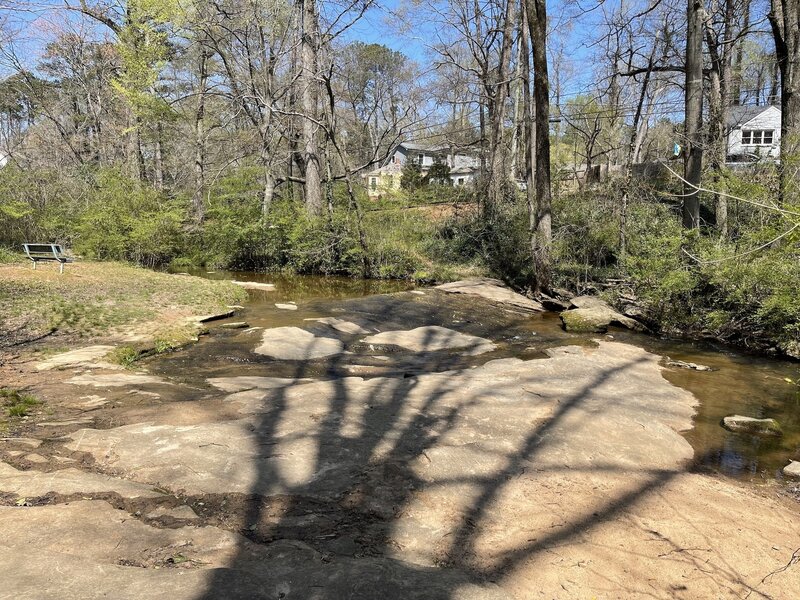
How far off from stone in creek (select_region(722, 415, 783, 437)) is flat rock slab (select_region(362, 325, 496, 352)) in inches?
152

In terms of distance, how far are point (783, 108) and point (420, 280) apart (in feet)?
34.3

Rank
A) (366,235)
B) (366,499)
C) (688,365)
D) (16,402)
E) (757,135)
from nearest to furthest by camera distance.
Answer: (366,499), (16,402), (688,365), (366,235), (757,135)

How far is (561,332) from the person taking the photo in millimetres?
10273

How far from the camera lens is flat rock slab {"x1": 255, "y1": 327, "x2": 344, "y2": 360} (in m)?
7.63

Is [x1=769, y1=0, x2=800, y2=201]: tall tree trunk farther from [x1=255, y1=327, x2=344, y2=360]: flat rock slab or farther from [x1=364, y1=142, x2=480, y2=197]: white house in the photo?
[x1=364, y1=142, x2=480, y2=197]: white house

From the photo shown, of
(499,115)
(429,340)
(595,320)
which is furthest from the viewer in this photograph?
(499,115)

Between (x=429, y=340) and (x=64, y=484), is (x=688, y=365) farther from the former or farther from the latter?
(x=64, y=484)

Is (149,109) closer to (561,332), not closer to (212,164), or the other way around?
(212,164)


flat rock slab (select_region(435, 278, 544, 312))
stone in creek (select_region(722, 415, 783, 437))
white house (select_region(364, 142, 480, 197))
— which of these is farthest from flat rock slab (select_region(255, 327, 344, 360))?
white house (select_region(364, 142, 480, 197))

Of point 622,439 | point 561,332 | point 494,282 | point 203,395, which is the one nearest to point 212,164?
point 494,282

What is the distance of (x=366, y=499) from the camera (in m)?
3.42

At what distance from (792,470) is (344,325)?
6.86m

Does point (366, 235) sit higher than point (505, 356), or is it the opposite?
point (366, 235)

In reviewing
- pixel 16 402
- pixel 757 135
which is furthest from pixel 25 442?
pixel 757 135
